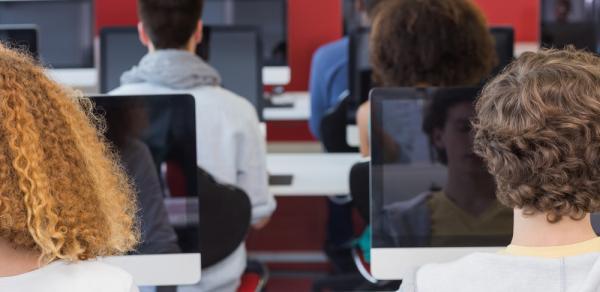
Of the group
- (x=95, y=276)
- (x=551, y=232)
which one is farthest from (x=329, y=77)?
(x=95, y=276)

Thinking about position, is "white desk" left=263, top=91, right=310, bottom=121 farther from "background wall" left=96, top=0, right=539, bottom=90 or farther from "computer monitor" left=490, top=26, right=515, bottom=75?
"computer monitor" left=490, top=26, right=515, bottom=75

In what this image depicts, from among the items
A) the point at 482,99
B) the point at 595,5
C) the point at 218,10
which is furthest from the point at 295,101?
the point at 482,99

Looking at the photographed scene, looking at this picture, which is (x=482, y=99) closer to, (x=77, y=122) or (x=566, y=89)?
(x=566, y=89)

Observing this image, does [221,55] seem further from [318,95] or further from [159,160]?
[159,160]

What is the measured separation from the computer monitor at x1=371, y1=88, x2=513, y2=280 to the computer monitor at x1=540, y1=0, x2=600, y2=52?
310 centimetres

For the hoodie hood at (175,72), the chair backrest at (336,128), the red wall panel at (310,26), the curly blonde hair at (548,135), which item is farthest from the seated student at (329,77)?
the curly blonde hair at (548,135)

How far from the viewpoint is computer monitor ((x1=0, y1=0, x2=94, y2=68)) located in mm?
5449

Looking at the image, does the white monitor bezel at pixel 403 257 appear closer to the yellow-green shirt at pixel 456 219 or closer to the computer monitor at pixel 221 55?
the yellow-green shirt at pixel 456 219

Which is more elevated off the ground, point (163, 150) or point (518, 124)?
point (518, 124)

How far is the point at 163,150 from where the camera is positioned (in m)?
2.30

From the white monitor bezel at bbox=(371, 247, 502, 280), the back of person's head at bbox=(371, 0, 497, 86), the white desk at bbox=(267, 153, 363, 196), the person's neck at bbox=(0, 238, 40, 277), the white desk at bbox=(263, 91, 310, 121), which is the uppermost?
the back of person's head at bbox=(371, 0, 497, 86)

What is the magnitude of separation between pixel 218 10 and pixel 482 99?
13.7 ft

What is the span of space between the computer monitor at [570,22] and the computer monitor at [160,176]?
10.9ft

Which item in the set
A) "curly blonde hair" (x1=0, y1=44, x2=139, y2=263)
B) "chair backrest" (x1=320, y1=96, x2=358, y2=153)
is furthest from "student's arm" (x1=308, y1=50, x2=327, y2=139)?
"curly blonde hair" (x1=0, y1=44, x2=139, y2=263)
